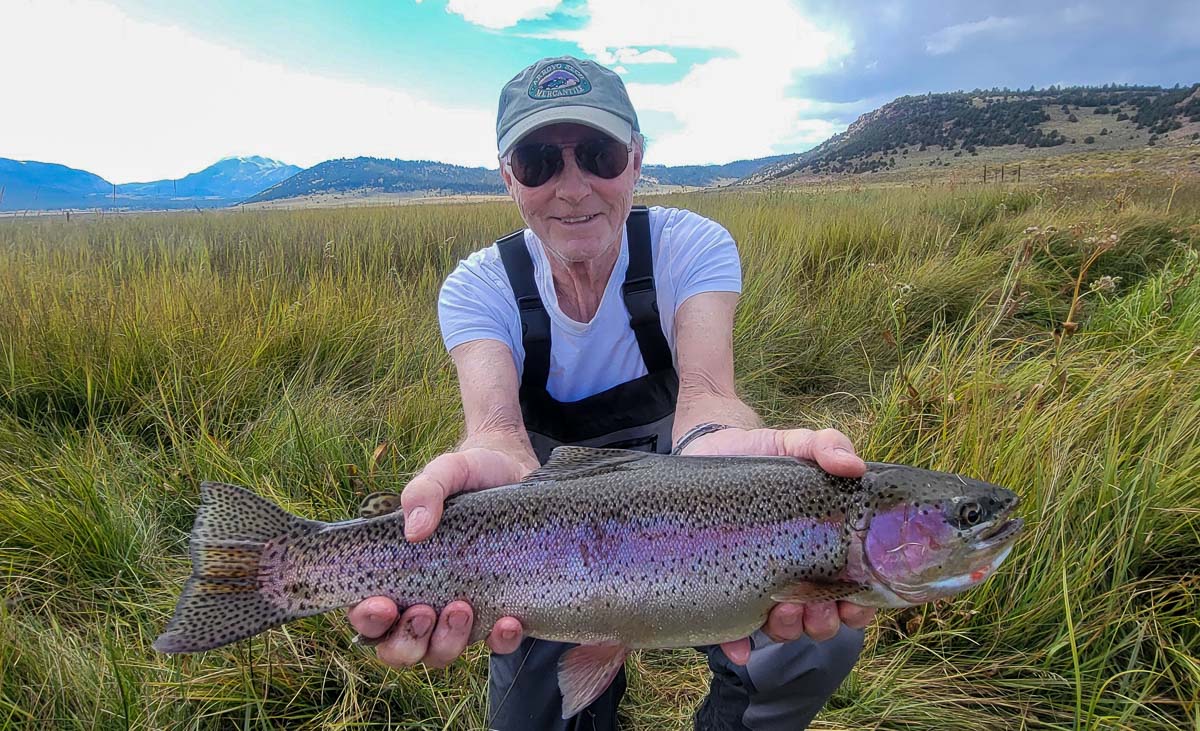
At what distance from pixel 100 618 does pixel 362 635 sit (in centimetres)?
164

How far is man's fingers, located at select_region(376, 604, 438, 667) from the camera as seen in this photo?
78.0 inches

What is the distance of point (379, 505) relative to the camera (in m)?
2.14

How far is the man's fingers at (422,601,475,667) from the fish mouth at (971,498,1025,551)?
163 centimetres

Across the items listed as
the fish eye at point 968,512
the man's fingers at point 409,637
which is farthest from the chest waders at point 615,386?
the fish eye at point 968,512

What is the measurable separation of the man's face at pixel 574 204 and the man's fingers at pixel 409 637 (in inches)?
67.6

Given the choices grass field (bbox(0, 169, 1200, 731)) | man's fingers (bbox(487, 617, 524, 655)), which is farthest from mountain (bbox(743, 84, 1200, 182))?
man's fingers (bbox(487, 617, 524, 655))

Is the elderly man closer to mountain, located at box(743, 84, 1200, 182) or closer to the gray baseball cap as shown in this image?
the gray baseball cap

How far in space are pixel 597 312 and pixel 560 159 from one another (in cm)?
76

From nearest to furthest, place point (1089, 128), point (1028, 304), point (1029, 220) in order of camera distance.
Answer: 1. point (1028, 304)
2. point (1029, 220)
3. point (1089, 128)

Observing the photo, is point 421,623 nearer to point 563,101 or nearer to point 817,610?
point 817,610

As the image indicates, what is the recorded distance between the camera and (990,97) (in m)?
144

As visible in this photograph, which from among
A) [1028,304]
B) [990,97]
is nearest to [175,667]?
[1028,304]

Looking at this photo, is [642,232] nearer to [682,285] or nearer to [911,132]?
[682,285]

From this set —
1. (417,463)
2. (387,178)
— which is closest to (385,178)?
(387,178)
